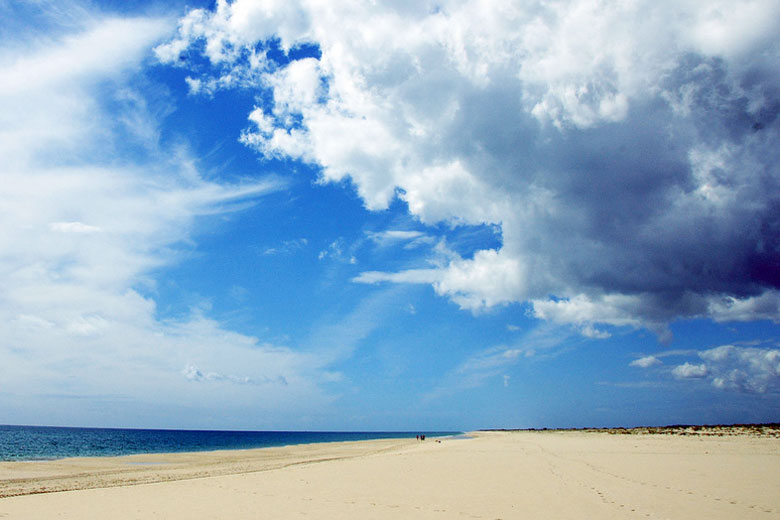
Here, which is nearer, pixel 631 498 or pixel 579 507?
pixel 579 507

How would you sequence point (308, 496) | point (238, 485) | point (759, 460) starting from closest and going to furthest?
point (308, 496) → point (238, 485) → point (759, 460)

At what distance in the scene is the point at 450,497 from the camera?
1473cm

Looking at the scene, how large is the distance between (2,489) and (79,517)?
12.8 m

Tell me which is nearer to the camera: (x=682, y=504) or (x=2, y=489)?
(x=682, y=504)

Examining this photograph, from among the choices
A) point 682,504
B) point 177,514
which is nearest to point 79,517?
point 177,514

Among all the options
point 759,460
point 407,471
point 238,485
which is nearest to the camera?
point 238,485

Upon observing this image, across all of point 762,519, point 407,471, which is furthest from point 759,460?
point 407,471

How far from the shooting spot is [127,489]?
61.8ft

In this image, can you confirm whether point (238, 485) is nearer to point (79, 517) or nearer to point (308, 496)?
point (308, 496)

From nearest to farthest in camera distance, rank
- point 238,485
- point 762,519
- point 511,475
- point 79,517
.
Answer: point 762,519
point 79,517
point 238,485
point 511,475

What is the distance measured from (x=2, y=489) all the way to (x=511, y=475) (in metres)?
23.6

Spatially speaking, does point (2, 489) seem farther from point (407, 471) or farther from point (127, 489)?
point (407, 471)

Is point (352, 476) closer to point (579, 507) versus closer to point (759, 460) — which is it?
point (579, 507)

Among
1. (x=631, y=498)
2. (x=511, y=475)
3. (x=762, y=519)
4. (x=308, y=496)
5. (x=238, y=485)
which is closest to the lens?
(x=762, y=519)
